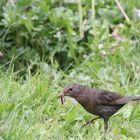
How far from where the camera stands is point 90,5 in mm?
8820

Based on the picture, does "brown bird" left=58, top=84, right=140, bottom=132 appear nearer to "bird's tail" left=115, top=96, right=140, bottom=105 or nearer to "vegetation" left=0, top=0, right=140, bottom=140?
"bird's tail" left=115, top=96, right=140, bottom=105

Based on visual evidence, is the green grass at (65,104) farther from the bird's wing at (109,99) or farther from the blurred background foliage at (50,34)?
the blurred background foliage at (50,34)

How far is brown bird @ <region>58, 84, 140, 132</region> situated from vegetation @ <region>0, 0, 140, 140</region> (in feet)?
0.46

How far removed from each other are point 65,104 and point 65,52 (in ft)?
5.73

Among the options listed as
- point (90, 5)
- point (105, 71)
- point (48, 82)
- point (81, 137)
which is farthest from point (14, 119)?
point (90, 5)

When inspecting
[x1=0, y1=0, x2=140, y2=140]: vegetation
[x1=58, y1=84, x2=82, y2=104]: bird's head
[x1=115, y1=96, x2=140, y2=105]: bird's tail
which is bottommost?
[x1=0, y1=0, x2=140, y2=140]: vegetation

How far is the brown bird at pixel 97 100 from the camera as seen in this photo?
6.23 metres

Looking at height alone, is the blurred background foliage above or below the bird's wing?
below

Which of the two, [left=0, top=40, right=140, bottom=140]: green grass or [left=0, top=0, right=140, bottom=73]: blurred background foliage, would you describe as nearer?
[left=0, top=40, right=140, bottom=140]: green grass

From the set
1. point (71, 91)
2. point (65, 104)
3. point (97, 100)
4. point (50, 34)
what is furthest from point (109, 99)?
point (50, 34)

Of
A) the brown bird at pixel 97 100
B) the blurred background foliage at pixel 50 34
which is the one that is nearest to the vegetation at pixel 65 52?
the blurred background foliage at pixel 50 34

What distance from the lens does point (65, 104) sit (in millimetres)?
6691

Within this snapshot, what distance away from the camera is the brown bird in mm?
6234

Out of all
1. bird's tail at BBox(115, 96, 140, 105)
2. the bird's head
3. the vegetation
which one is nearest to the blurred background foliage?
the vegetation
